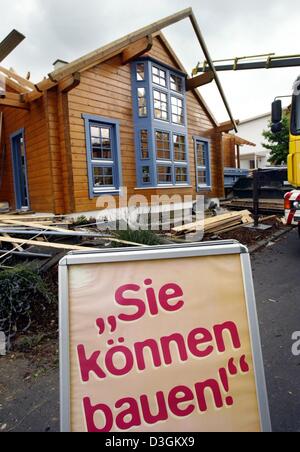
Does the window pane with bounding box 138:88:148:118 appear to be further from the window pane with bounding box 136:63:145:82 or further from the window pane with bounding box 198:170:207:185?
the window pane with bounding box 198:170:207:185

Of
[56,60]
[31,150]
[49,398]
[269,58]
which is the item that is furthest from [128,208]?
[269,58]

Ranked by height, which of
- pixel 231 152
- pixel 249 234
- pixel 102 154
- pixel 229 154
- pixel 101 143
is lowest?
pixel 249 234

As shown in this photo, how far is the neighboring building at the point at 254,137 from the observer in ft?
109

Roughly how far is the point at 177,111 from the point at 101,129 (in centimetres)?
358

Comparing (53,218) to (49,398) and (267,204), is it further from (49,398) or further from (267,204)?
(267,204)

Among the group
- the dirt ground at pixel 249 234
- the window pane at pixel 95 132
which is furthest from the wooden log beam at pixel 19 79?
the dirt ground at pixel 249 234

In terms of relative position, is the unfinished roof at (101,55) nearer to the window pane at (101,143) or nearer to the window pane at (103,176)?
the window pane at (101,143)

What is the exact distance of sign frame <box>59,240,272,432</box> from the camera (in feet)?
5.06

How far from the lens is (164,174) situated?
33.2 feet

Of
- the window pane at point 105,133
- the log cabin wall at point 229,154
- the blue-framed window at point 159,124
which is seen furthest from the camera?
the log cabin wall at point 229,154

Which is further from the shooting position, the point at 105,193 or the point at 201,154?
the point at 201,154

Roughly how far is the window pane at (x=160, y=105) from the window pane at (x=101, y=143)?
185 cm

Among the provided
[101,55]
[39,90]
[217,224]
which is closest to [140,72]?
[101,55]

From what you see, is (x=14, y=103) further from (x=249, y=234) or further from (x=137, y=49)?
(x=249, y=234)
